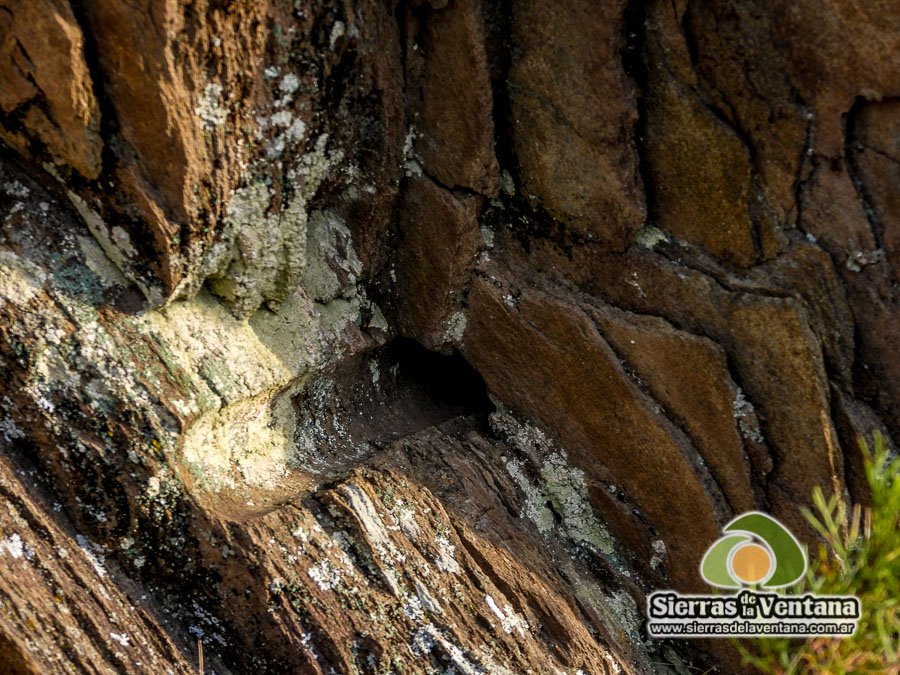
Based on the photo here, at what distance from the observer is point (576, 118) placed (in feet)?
8.67

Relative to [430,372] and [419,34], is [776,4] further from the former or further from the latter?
[430,372]

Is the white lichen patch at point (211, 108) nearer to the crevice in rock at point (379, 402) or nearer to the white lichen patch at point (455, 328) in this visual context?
the crevice in rock at point (379, 402)

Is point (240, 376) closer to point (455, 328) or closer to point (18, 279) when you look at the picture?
point (18, 279)

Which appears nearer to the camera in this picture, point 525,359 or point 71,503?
point 71,503

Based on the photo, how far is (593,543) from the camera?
302 cm

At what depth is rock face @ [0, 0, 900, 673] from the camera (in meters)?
2.32

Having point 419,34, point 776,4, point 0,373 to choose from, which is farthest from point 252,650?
point 776,4

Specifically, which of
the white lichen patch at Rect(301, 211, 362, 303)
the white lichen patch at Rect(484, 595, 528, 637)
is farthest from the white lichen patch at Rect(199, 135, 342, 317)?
the white lichen patch at Rect(484, 595, 528, 637)

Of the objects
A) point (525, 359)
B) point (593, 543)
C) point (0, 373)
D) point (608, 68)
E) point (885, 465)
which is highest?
point (608, 68)

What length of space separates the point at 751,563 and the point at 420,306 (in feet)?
4.88

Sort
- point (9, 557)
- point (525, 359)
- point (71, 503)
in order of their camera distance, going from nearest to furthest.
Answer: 1. point (9, 557)
2. point (71, 503)
3. point (525, 359)

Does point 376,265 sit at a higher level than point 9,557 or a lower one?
higher

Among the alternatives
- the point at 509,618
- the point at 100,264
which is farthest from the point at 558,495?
the point at 100,264

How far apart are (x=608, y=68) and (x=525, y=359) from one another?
1.06 metres
